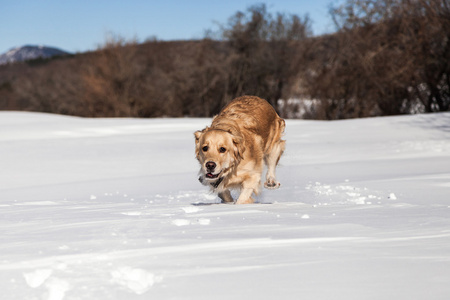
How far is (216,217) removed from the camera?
3.72 meters

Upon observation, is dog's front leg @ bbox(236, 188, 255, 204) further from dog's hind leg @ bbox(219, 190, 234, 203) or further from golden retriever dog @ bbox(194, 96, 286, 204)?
dog's hind leg @ bbox(219, 190, 234, 203)

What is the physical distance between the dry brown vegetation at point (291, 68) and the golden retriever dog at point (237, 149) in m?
11.9

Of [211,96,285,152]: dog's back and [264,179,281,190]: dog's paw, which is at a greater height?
[211,96,285,152]: dog's back

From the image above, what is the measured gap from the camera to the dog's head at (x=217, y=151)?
4691mm

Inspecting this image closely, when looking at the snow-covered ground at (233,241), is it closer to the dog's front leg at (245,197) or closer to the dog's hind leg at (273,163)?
the dog's hind leg at (273,163)

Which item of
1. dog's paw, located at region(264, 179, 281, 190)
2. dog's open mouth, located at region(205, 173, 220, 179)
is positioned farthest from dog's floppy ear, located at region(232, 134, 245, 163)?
dog's paw, located at region(264, 179, 281, 190)

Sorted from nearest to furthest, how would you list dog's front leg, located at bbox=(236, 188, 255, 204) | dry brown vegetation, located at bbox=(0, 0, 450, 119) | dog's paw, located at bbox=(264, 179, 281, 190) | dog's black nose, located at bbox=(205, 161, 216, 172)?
dog's black nose, located at bbox=(205, 161, 216, 172) → dog's front leg, located at bbox=(236, 188, 255, 204) → dog's paw, located at bbox=(264, 179, 281, 190) → dry brown vegetation, located at bbox=(0, 0, 450, 119)

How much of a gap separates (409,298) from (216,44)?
2160cm

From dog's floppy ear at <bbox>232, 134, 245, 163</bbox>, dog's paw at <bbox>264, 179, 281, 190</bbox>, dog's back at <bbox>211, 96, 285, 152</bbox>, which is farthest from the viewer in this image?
dog's paw at <bbox>264, 179, 281, 190</bbox>

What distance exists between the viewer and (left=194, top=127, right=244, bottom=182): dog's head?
469 cm

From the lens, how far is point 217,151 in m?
4.72

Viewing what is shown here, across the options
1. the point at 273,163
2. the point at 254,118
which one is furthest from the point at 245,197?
the point at 273,163

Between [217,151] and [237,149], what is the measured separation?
0.23 m

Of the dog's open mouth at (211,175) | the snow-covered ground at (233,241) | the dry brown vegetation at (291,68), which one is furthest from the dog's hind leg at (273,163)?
the dry brown vegetation at (291,68)
